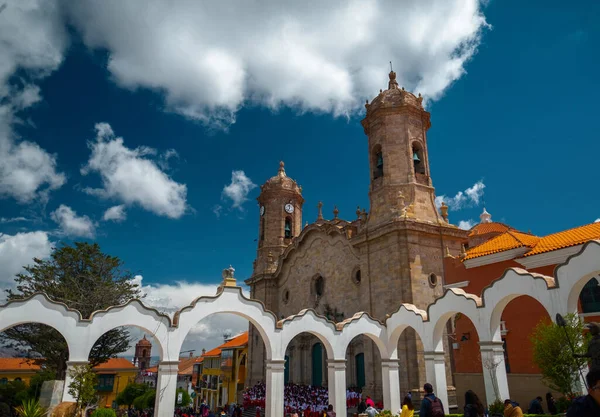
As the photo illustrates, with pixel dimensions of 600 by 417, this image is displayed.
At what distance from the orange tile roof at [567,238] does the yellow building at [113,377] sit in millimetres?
42223

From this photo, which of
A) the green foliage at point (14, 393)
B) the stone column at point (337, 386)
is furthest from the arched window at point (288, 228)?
the green foliage at point (14, 393)

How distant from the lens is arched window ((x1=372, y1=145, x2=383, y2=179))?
2340 cm

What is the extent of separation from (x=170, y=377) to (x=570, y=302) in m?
11.1

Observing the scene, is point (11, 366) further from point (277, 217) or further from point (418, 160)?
point (418, 160)

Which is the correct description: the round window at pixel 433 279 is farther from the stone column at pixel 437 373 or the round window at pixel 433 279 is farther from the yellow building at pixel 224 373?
the yellow building at pixel 224 373

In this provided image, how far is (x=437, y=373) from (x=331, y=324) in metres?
3.87

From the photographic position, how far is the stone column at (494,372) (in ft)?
39.8

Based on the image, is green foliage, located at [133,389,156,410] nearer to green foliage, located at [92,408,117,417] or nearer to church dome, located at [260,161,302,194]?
church dome, located at [260,161,302,194]

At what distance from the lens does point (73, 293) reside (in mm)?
20484

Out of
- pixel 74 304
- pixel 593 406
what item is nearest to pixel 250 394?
pixel 74 304

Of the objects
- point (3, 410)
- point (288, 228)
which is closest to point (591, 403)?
point (3, 410)

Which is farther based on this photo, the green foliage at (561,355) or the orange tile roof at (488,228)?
the orange tile roof at (488,228)

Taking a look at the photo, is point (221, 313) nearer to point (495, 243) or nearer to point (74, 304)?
point (74, 304)

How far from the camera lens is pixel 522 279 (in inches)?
477
